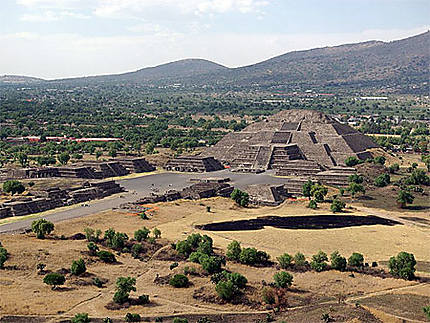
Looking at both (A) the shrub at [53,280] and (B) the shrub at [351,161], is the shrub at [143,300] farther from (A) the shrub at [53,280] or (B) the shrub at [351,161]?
(B) the shrub at [351,161]

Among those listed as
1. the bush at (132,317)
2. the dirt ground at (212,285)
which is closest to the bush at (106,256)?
the dirt ground at (212,285)

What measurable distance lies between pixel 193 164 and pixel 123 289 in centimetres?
5382

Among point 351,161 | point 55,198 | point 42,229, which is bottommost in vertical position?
point 55,198

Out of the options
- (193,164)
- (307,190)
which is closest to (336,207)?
(307,190)

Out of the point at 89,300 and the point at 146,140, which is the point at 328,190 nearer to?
the point at 89,300

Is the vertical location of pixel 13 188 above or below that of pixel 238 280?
above

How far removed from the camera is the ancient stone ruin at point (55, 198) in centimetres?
5625

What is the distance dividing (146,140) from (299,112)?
31260mm

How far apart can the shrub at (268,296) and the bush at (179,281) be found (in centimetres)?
512

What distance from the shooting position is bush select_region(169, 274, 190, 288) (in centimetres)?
3622

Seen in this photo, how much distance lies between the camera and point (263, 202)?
64.1 meters

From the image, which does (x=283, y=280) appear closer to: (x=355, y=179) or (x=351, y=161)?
(x=355, y=179)

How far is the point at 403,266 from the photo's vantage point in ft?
126

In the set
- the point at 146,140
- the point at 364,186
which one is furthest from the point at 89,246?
the point at 146,140
